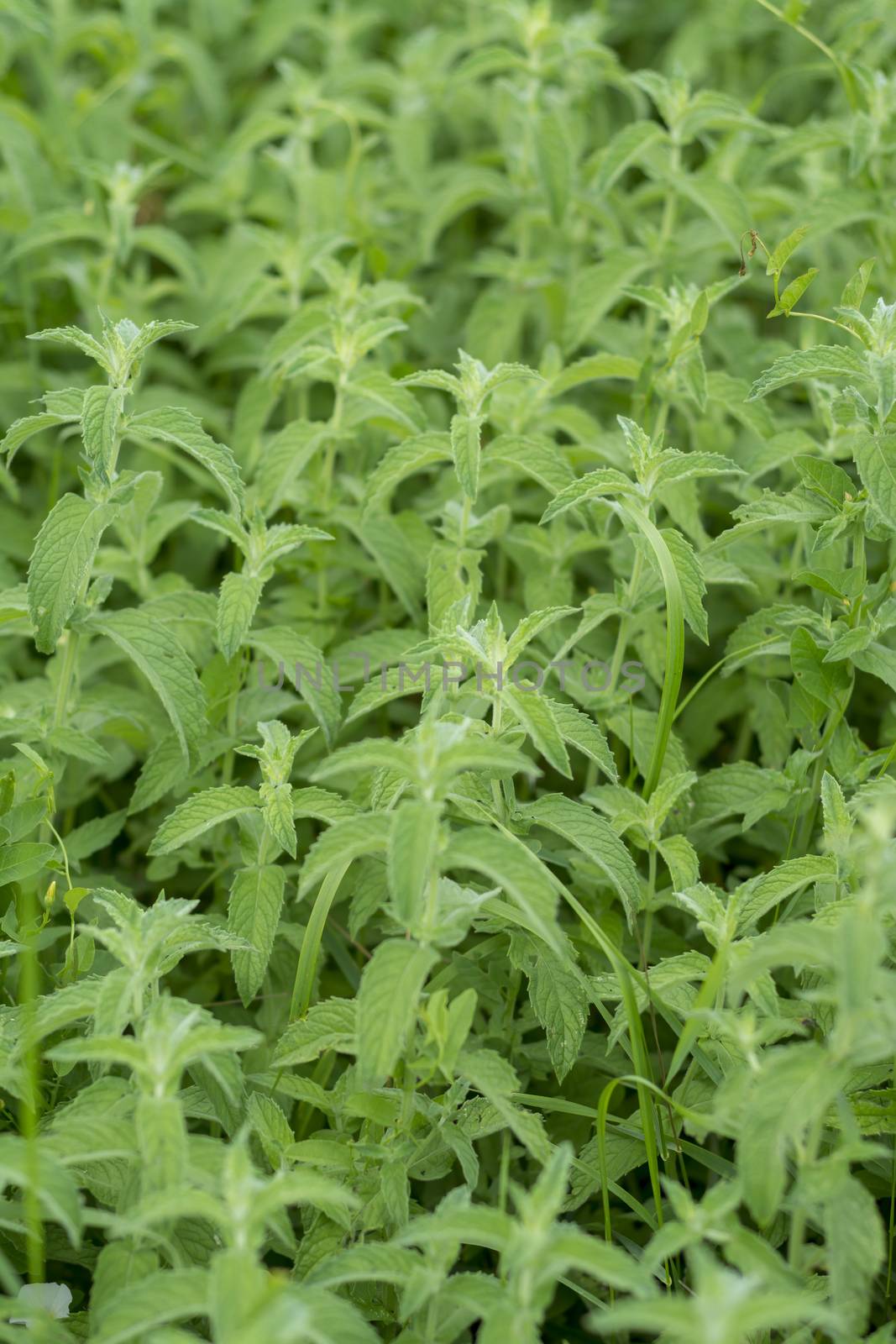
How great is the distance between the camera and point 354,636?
10.8ft

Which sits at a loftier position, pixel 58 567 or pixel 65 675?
pixel 58 567

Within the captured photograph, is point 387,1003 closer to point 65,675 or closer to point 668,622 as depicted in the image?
point 668,622

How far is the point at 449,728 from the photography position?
2086 mm

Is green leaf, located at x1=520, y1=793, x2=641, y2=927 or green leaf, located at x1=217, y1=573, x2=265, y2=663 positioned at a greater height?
green leaf, located at x1=217, y1=573, x2=265, y2=663

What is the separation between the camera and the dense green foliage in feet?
6.31

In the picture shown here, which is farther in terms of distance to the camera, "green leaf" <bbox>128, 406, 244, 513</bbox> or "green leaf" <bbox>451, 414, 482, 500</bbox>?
"green leaf" <bbox>451, 414, 482, 500</bbox>

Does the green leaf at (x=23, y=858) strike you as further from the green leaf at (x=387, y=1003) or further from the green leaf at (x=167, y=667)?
the green leaf at (x=387, y=1003)

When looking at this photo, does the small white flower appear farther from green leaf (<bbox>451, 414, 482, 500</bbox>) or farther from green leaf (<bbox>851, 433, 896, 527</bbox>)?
green leaf (<bbox>851, 433, 896, 527</bbox>)

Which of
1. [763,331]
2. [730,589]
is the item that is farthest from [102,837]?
[763,331]

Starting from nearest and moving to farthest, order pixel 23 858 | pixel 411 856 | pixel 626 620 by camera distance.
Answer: pixel 411 856 → pixel 23 858 → pixel 626 620

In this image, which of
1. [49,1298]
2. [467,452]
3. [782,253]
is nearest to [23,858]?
[49,1298]

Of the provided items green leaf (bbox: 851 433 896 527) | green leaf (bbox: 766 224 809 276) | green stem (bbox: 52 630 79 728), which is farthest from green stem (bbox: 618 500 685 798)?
green stem (bbox: 52 630 79 728)

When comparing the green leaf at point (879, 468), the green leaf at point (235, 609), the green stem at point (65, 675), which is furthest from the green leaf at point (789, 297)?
the green stem at point (65, 675)

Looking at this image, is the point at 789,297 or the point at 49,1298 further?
the point at 789,297
